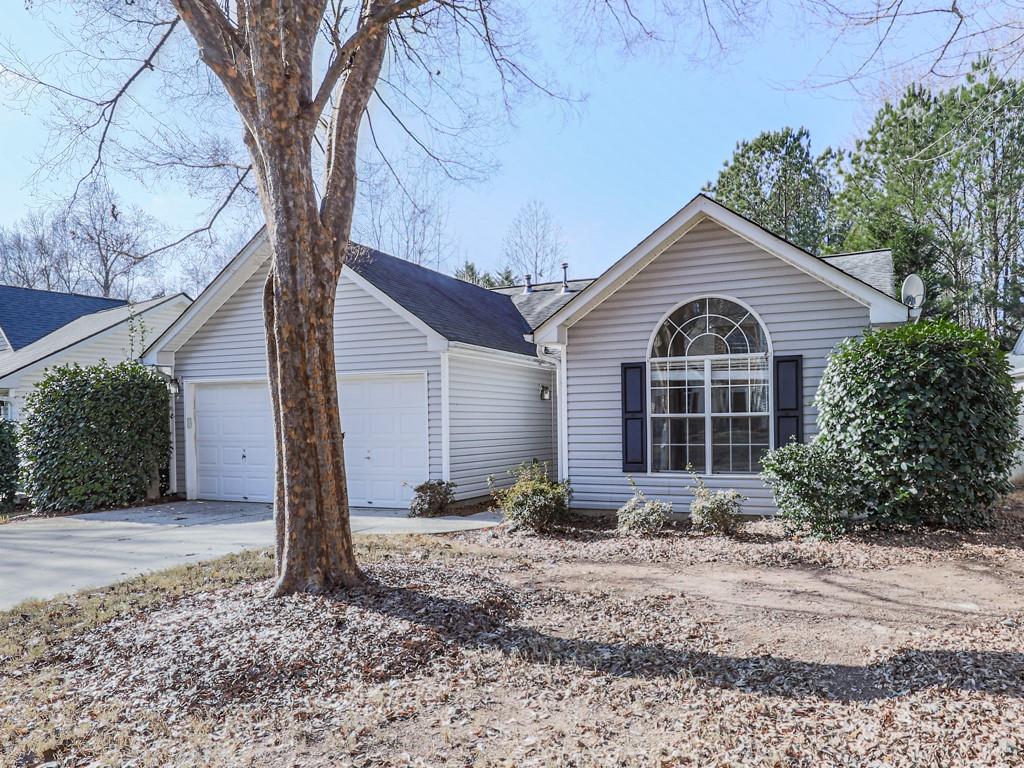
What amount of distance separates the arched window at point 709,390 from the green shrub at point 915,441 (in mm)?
1484

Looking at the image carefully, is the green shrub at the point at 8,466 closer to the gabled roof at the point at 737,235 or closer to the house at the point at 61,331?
the house at the point at 61,331

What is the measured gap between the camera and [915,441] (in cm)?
702

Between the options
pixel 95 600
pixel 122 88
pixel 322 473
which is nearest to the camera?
pixel 322 473

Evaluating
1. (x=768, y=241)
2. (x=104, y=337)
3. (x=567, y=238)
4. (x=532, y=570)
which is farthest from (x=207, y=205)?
(x=567, y=238)

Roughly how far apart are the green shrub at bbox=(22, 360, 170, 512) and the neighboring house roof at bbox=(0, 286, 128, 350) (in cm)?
912

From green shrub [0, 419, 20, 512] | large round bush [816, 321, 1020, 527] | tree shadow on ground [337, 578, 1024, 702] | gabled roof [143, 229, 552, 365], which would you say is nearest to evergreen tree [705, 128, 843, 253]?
gabled roof [143, 229, 552, 365]

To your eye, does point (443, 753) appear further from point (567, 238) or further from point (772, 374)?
point (567, 238)

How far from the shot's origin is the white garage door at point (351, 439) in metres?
11.0

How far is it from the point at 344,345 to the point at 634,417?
5022mm

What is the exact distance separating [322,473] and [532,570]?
228cm

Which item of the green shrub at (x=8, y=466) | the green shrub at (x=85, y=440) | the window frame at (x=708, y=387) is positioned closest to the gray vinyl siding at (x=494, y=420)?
the window frame at (x=708, y=387)

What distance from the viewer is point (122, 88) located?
7383 millimetres

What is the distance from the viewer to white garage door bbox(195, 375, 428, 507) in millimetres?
11031

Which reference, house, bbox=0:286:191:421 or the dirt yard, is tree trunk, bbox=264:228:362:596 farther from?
house, bbox=0:286:191:421
